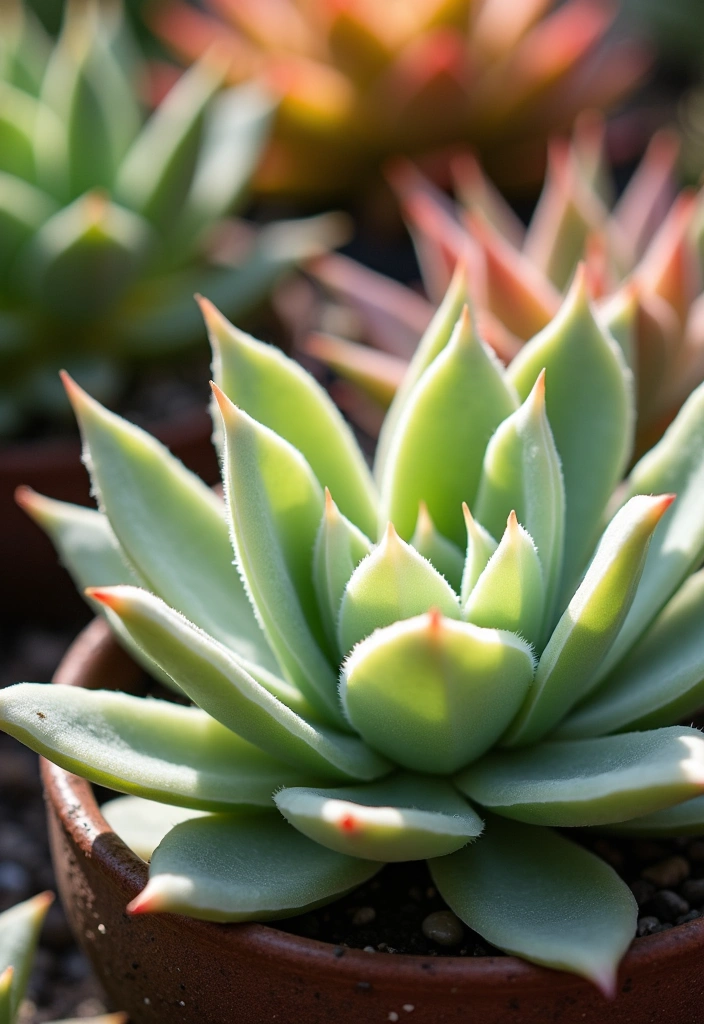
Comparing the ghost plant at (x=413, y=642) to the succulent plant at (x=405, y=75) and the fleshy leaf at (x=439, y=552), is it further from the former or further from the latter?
the succulent plant at (x=405, y=75)

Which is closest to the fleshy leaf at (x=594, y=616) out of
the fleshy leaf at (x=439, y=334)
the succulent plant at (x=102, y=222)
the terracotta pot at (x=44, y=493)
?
the fleshy leaf at (x=439, y=334)

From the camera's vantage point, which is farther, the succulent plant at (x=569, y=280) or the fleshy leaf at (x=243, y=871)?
the succulent plant at (x=569, y=280)

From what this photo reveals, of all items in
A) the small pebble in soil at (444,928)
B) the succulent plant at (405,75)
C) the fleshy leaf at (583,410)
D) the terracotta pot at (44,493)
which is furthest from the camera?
the succulent plant at (405,75)

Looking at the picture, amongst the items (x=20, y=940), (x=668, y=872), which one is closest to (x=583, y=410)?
(x=668, y=872)

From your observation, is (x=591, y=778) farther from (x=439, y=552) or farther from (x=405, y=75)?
(x=405, y=75)

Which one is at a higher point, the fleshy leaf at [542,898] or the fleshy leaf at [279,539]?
the fleshy leaf at [279,539]

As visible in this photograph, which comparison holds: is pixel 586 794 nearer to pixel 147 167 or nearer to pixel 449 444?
pixel 449 444

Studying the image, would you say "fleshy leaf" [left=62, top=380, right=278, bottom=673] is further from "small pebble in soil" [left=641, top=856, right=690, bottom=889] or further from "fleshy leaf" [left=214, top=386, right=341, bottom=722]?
"small pebble in soil" [left=641, top=856, right=690, bottom=889]
